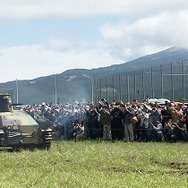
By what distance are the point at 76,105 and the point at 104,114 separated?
8.30m

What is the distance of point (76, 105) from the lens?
37438 millimetres

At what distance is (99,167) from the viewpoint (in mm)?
16953

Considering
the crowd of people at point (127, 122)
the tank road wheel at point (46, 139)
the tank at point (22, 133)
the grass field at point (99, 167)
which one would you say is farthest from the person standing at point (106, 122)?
the grass field at point (99, 167)

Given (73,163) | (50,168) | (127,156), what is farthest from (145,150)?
(50,168)

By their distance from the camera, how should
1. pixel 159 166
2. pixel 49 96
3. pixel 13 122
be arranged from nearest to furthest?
pixel 159 166, pixel 13 122, pixel 49 96

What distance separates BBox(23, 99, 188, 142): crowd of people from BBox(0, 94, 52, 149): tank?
2.62 ft

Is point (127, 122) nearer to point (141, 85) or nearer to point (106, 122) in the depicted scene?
point (106, 122)

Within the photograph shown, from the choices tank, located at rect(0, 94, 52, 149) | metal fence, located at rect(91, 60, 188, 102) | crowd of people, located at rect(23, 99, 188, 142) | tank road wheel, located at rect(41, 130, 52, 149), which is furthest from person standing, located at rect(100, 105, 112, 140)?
metal fence, located at rect(91, 60, 188, 102)

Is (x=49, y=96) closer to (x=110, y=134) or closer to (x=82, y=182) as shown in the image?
(x=110, y=134)

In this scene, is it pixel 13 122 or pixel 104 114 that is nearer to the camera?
pixel 13 122

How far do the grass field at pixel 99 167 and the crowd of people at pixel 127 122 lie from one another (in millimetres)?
2959

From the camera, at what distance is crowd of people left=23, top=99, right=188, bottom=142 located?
26609 mm

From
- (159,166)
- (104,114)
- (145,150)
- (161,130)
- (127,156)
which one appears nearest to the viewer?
(159,166)

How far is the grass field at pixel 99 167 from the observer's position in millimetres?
13523
